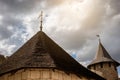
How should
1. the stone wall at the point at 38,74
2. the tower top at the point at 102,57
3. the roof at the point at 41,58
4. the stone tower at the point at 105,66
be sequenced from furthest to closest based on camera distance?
1. the tower top at the point at 102,57
2. the stone tower at the point at 105,66
3. the roof at the point at 41,58
4. the stone wall at the point at 38,74

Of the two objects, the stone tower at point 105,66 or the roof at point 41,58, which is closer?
the roof at point 41,58

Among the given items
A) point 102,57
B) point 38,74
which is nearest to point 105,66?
point 102,57

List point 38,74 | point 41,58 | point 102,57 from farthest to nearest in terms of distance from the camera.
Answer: point 102,57 < point 41,58 < point 38,74

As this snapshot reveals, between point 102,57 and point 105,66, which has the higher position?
point 102,57

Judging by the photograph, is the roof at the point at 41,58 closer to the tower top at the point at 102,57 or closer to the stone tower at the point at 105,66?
the stone tower at the point at 105,66

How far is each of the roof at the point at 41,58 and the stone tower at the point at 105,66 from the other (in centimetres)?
1894

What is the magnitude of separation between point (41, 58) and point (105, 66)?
22.8m

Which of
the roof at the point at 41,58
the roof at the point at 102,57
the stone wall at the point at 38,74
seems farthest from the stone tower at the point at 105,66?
the stone wall at the point at 38,74

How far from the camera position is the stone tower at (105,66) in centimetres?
3756

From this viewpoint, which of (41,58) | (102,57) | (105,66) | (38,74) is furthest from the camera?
(102,57)

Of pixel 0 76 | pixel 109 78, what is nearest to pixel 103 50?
pixel 109 78

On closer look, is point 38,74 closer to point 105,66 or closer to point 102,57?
point 105,66

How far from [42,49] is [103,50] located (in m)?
24.7

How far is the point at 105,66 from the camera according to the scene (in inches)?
1486
